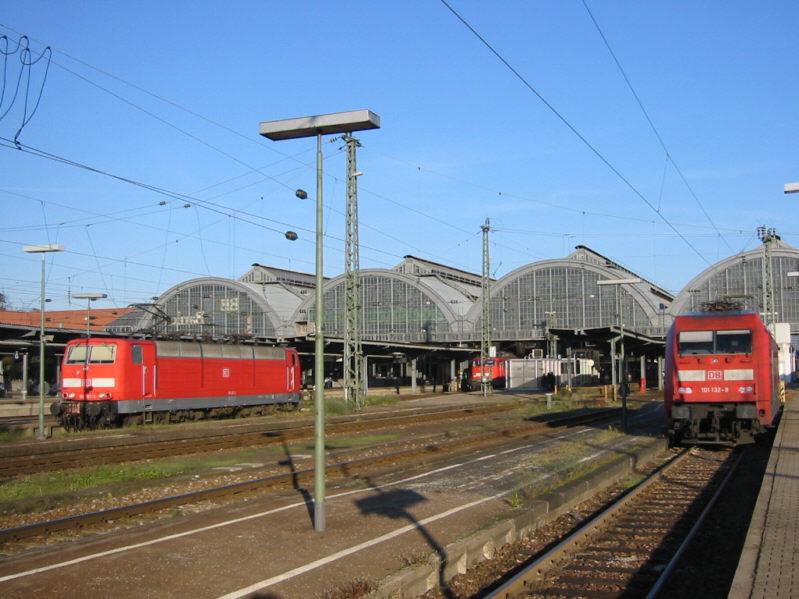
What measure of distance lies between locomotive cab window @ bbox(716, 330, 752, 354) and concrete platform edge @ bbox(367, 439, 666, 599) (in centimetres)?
577

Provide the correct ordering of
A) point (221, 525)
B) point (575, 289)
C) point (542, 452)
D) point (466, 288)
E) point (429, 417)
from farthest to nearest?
point (466, 288) < point (575, 289) < point (429, 417) < point (542, 452) < point (221, 525)

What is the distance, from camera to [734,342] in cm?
2016

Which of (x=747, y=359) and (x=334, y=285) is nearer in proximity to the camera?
(x=747, y=359)

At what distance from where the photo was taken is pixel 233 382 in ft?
115

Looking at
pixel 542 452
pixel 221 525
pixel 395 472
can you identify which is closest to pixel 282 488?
pixel 395 472

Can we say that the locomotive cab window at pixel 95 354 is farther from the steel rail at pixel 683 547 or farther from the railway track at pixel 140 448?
the steel rail at pixel 683 547

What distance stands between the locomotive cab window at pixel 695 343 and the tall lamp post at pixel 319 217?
1280 cm

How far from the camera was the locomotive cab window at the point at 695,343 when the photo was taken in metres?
20.4

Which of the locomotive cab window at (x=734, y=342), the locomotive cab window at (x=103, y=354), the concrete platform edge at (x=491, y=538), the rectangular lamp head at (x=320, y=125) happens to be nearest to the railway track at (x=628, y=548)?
the concrete platform edge at (x=491, y=538)

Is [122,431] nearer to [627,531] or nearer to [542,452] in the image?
[542,452]

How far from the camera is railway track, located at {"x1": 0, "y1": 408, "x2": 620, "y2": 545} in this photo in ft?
35.6

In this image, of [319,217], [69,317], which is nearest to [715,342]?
[319,217]

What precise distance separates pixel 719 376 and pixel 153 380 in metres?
19.8

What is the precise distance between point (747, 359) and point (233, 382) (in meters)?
21.9
